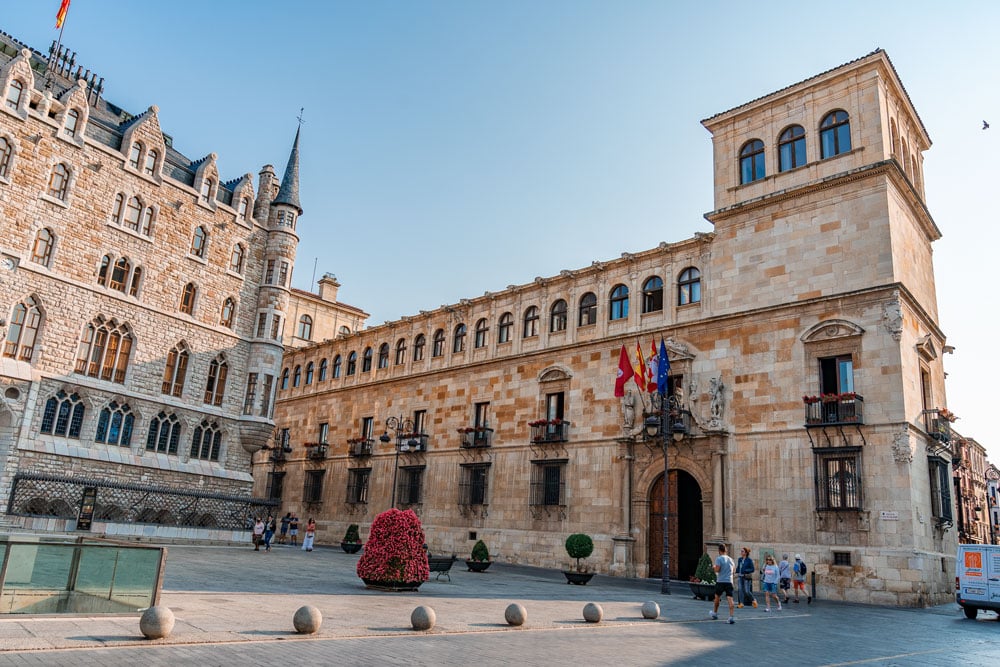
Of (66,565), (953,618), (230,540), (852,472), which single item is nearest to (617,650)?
(66,565)

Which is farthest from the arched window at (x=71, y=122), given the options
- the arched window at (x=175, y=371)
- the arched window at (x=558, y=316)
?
the arched window at (x=558, y=316)

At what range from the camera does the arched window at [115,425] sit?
32.2 m

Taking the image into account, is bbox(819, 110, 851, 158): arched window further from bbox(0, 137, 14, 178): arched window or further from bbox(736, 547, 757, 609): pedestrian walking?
bbox(0, 137, 14, 178): arched window

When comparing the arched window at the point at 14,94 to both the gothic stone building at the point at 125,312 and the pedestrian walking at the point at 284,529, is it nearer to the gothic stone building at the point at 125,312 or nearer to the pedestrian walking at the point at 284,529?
the gothic stone building at the point at 125,312

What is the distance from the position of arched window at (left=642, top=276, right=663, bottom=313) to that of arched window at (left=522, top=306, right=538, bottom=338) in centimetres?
656

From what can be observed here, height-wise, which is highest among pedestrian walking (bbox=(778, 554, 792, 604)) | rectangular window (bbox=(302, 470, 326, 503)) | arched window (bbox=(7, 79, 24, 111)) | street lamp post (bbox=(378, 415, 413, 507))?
arched window (bbox=(7, 79, 24, 111))

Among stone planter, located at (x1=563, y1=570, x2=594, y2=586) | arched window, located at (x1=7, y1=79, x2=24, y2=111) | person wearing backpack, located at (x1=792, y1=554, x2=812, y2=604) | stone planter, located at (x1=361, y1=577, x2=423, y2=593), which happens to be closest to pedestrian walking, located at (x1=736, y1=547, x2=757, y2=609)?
person wearing backpack, located at (x1=792, y1=554, x2=812, y2=604)

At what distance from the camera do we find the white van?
20594mm

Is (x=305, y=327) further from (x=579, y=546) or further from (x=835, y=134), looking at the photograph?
(x=835, y=134)

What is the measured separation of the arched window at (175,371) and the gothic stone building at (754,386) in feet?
42.7

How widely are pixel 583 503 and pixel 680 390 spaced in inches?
266

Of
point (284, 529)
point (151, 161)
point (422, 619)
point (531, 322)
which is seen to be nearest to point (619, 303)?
point (531, 322)

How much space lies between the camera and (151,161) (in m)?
35.6

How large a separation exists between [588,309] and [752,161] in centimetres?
997
